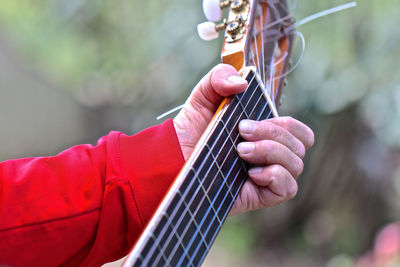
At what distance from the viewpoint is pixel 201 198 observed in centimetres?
42

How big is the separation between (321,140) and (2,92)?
1.78 meters

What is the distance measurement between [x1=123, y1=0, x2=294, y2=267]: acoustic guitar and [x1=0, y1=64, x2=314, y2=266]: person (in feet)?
0.08

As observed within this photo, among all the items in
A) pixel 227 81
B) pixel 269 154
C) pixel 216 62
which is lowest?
pixel 216 62

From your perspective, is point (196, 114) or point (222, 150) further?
point (196, 114)

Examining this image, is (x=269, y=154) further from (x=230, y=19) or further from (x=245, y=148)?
(x=230, y=19)

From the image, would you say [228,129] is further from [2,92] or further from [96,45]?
[2,92]

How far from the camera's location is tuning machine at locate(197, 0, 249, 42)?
556mm

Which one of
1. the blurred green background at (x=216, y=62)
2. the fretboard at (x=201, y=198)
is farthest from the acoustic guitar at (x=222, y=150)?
the blurred green background at (x=216, y=62)

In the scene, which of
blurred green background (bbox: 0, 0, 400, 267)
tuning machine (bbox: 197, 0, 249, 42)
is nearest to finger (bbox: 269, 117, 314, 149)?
tuning machine (bbox: 197, 0, 249, 42)

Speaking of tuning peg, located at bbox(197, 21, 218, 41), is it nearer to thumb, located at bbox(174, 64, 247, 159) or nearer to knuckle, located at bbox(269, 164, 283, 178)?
thumb, located at bbox(174, 64, 247, 159)

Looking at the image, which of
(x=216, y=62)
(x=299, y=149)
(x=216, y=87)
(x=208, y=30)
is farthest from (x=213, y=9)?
(x=216, y=62)

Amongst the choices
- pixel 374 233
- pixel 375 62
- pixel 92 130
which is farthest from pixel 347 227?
pixel 92 130

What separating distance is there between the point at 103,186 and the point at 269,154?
229 millimetres

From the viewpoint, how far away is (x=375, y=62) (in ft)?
4.89
